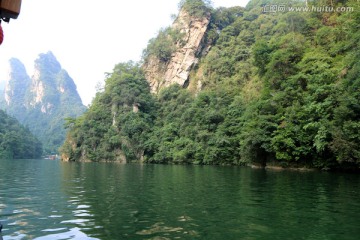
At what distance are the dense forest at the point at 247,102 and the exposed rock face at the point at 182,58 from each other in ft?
4.25

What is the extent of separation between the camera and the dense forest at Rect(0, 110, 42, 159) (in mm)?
72312

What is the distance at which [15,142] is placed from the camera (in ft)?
247

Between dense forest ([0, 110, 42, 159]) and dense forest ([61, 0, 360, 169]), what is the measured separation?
18.8 metres

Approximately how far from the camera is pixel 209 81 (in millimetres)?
55719

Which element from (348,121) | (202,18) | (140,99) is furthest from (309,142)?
(202,18)

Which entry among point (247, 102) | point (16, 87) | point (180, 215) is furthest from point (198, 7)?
point (16, 87)

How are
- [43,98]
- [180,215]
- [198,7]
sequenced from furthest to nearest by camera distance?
1. [43,98]
2. [198,7]
3. [180,215]

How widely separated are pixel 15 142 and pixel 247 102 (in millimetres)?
59754

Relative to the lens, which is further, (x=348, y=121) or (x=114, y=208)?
(x=348, y=121)

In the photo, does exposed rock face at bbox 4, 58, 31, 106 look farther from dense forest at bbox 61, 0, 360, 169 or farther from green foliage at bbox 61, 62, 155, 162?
green foliage at bbox 61, 62, 155, 162

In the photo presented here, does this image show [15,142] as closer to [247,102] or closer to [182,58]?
[182,58]

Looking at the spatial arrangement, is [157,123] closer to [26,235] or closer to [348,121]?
[348,121]

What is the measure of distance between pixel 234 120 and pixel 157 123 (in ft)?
68.1

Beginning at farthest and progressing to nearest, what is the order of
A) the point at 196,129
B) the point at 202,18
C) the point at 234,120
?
the point at 202,18 → the point at 196,129 → the point at 234,120
